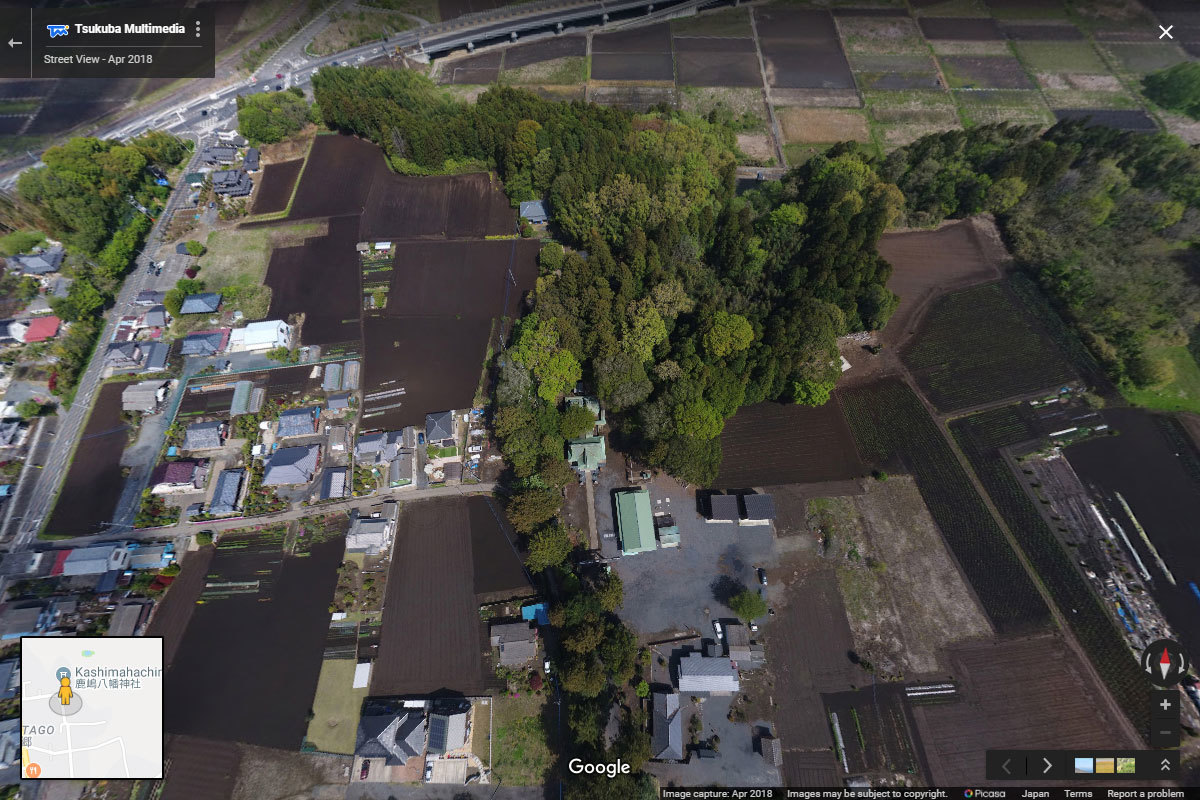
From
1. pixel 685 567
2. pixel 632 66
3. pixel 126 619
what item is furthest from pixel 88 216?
pixel 632 66

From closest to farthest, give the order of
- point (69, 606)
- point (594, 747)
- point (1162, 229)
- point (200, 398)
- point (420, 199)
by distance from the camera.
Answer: point (594, 747)
point (69, 606)
point (200, 398)
point (1162, 229)
point (420, 199)

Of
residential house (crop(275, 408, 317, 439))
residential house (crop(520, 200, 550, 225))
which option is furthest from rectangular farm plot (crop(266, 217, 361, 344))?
residential house (crop(520, 200, 550, 225))

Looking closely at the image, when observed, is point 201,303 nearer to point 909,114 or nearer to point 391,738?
point 391,738

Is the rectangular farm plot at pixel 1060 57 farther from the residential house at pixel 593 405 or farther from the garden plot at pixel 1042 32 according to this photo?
the residential house at pixel 593 405

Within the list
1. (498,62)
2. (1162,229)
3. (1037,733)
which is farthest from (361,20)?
(1037,733)

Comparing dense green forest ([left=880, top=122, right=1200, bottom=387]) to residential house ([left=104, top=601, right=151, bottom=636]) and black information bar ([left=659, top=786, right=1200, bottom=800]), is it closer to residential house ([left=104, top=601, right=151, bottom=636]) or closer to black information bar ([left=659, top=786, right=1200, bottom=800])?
black information bar ([left=659, top=786, right=1200, bottom=800])

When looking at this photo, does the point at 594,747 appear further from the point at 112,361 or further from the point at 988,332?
the point at 112,361
